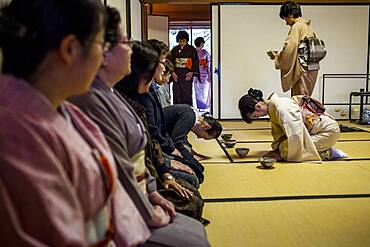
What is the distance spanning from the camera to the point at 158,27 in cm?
769

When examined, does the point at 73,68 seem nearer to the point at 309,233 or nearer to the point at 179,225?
the point at 179,225

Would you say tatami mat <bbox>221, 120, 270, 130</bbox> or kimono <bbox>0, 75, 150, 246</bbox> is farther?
tatami mat <bbox>221, 120, 270, 130</bbox>

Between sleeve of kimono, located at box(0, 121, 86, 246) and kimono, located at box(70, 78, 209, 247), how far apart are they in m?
0.42

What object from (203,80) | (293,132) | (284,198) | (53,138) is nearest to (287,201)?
(284,198)

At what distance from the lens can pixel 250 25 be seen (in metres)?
7.11

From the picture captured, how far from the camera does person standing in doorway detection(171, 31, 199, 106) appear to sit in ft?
23.5

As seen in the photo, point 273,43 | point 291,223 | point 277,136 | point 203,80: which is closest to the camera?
point 291,223

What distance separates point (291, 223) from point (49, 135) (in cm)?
184

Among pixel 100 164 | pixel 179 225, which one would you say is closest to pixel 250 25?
pixel 179 225

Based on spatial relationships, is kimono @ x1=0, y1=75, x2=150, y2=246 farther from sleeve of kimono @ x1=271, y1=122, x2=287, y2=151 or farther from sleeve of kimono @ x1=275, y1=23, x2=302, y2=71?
sleeve of kimono @ x1=275, y1=23, x2=302, y2=71

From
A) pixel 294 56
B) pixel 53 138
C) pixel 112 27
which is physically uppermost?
pixel 112 27

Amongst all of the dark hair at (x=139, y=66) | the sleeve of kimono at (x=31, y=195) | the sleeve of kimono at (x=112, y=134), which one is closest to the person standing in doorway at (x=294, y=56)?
the dark hair at (x=139, y=66)

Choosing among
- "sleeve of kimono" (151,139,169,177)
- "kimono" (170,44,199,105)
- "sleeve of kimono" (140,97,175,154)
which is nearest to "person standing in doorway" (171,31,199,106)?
"kimono" (170,44,199,105)

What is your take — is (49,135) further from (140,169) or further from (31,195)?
(140,169)
